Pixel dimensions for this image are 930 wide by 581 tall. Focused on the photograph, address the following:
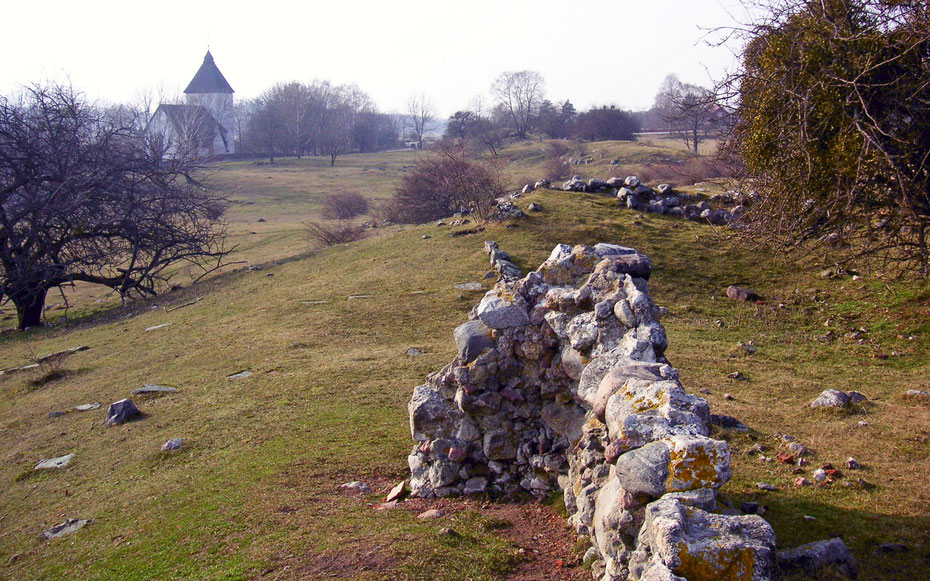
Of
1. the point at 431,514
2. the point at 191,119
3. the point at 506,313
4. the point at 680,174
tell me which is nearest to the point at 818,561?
the point at 431,514

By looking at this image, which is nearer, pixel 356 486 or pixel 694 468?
pixel 694 468

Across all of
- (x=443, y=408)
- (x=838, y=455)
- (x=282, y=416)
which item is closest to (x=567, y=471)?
(x=443, y=408)

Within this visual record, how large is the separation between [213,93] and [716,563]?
325 feet

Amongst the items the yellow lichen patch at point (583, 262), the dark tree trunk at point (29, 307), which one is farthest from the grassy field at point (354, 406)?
the yellow lichen patch at point (583, 262)

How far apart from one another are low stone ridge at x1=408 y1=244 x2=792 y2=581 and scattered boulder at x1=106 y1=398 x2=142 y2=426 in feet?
21.0

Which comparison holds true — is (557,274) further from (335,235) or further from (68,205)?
(335,235)

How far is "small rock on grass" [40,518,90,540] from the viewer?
7.47 meters

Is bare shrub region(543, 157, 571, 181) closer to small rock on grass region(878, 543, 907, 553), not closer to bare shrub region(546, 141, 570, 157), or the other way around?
bare shrub region(546, 141, 570, 157)

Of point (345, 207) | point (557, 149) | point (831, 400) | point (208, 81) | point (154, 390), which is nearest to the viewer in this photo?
point (831, 400)

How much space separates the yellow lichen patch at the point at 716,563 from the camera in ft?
11.9

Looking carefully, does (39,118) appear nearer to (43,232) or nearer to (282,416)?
(43,232)

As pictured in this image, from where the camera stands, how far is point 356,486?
7555mm

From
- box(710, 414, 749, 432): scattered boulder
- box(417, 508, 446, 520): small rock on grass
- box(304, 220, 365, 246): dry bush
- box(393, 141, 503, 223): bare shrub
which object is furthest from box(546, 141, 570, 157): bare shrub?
box(417, 508, 446, 520): small rock on grass

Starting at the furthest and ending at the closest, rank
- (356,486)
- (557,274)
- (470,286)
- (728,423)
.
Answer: (470,286) < (557,274) < (728,423) < (356,486)
